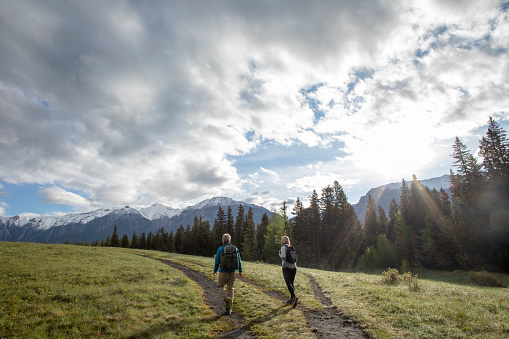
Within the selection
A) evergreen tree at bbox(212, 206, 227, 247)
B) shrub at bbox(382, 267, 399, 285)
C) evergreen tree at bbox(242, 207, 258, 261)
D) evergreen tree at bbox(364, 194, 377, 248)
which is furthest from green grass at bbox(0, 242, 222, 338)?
evergreen tree at bbox(212, 206, 227, 247)

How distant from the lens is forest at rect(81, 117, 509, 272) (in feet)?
110

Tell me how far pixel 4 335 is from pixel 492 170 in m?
52.5

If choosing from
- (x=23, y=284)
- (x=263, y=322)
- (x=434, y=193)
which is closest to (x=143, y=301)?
(x=263, y=322)

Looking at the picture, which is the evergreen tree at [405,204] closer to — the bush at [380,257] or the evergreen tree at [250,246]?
the bush at [380,257]

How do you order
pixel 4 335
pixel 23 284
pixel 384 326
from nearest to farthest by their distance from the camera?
pixel 4 335 < pixel 384 326 < pixel 23 284

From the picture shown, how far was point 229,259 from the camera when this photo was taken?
9.84 metres

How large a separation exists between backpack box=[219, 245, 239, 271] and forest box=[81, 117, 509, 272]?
37570 millimetres

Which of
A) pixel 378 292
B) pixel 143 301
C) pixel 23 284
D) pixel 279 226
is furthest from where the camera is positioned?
pixel 279 226

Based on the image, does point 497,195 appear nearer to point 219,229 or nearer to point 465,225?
point 465,225

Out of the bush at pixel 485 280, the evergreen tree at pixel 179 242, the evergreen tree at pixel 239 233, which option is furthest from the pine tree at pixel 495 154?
the evergreen tree at pixel 179 242

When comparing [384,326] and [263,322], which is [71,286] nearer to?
[263,322]

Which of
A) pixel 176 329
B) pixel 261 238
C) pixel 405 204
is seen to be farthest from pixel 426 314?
pixel 261 238

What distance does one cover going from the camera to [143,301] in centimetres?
1075

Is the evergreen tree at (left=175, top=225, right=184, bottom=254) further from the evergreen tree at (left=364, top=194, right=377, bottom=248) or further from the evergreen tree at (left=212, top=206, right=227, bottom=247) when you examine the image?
the evergreen tree at (left=364, top=194, right=377, bottom=248)
